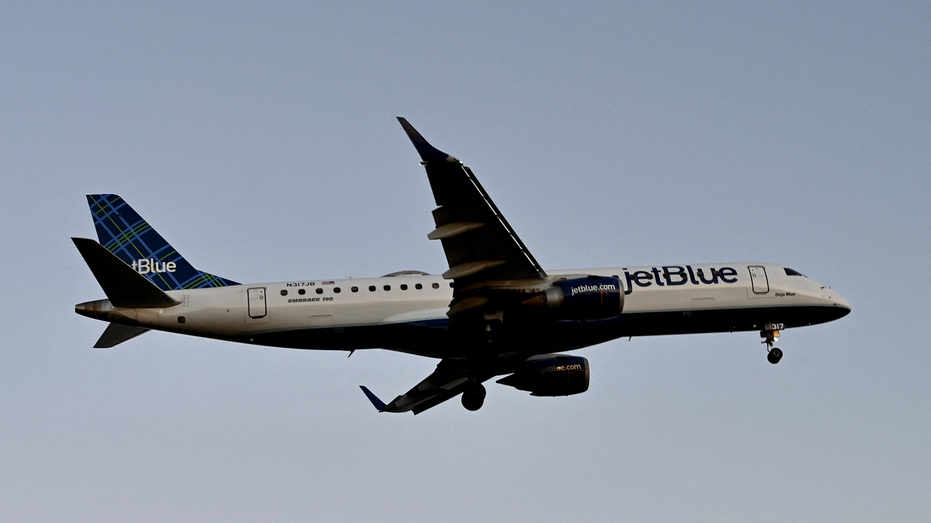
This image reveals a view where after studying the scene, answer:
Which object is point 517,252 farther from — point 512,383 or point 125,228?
point 125,228

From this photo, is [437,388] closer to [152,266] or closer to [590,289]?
[590,289]

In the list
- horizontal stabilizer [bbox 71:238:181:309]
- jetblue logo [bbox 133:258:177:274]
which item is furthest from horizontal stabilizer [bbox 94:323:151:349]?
jetblue logo [bbox 133:258:177:274]

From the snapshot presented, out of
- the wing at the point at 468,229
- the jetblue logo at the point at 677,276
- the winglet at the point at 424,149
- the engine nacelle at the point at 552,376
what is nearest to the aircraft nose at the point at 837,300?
the jetblue logo at the point at 677,276

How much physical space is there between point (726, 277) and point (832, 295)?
18.4 ft

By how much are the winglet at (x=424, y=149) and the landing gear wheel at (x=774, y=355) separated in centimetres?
2067

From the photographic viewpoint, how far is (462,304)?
42281 mm

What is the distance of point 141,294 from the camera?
4175 cm

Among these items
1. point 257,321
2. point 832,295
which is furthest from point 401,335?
point 832,295

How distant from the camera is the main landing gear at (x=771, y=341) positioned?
48628mm

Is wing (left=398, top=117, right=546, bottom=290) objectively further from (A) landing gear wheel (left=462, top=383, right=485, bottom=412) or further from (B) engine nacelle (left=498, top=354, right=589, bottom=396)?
(B) engine nacelle (left=498, top=354, right=589, bottom=396)

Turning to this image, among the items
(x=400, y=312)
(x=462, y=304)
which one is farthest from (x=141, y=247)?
(x=462, y=304)

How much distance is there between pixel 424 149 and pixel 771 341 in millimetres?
21008

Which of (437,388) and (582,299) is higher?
(582,299)

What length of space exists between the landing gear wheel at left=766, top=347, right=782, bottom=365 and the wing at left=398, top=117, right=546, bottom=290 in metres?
13.3
